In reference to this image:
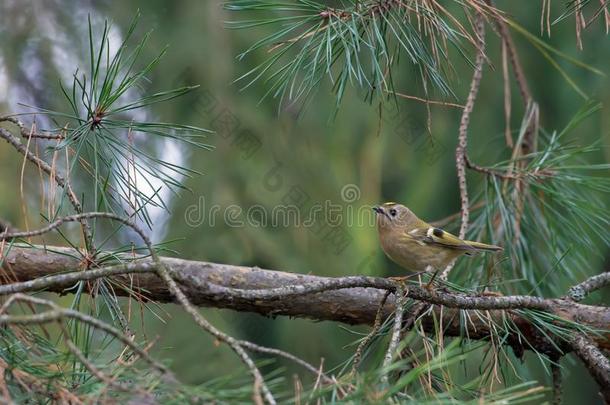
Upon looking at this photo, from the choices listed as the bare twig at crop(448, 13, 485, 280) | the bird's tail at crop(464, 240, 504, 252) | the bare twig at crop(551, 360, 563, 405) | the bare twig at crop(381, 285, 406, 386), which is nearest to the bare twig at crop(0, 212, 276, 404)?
the bare twig at crop(381, 285, 406, 386)

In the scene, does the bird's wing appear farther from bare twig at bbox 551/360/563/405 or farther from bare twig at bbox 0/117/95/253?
bare twig at bbox 0/117/95/253

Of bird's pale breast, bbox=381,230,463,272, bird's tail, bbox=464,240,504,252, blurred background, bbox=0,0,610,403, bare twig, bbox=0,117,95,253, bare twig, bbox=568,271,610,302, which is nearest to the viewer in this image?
bare twig, bbox=0,117,95,253

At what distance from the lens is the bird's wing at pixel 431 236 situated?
3.35m

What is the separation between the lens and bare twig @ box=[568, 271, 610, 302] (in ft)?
8.39

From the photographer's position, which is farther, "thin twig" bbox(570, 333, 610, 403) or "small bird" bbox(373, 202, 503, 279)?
"small bird" bbox(373, 202, 503, 279)

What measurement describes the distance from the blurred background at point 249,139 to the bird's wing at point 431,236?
784 mm

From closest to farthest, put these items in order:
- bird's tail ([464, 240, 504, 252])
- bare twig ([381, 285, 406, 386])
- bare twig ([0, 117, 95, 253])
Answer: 1. bare twig ([381, 285, 406, 386])
2. bare twig ([0, 117, 95, 253])
3. bird's tail ([464, 240, 504, 252])

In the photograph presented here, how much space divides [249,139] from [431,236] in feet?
4.89

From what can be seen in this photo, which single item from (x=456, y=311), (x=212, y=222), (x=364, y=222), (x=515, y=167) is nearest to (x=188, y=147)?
(x=212, y=222)

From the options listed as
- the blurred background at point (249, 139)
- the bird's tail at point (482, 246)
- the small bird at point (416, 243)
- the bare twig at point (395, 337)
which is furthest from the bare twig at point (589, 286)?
the blurred background at point (249, 139)

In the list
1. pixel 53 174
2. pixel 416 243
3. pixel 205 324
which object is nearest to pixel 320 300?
pixel 416 243

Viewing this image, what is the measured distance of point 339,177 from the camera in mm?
4949

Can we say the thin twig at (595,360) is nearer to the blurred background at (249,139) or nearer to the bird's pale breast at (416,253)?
the bird's pale breast at (416,253)

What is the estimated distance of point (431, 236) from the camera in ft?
11.6
